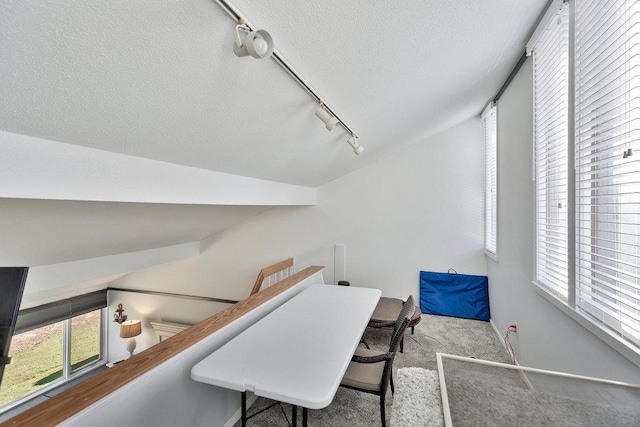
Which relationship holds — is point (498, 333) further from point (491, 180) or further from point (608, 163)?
point (608, 163)

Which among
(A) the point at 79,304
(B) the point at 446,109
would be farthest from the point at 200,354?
(A) the point at 79,304

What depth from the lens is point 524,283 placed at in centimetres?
223

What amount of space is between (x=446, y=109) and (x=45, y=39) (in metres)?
2.96

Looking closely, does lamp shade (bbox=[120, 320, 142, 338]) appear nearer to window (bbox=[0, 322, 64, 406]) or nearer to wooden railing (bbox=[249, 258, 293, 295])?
window (bbox=[0, 322, 64, 406])

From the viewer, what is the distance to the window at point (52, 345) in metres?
4.00

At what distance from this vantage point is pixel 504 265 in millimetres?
2795

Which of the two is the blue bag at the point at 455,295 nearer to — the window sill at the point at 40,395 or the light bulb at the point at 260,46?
the light bulb at the point at 260,46

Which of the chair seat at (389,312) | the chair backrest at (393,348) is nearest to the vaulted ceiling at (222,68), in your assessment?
the chair backrest at (393,348)

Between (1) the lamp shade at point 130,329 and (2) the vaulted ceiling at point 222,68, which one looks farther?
(1) the lamp shade at point 130,329

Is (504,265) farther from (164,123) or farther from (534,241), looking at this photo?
(164,123)

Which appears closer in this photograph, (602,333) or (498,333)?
(602,333)

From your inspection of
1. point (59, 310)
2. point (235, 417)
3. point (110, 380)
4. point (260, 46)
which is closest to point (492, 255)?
point (235, 417)

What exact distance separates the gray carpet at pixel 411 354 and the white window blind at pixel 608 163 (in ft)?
3.19

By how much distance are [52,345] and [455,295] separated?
6245 millimetres
